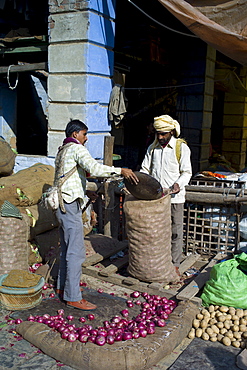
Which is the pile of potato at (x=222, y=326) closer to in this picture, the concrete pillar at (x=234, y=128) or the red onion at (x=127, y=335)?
the red onion at (x=127, y=335)

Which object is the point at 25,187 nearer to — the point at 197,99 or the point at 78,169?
the point at 78,169

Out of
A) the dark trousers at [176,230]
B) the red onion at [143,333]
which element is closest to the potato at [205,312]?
the red onion at [143,333]

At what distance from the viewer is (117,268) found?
186 inches

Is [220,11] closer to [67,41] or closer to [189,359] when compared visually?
[67,41]

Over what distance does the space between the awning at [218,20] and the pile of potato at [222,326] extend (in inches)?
138

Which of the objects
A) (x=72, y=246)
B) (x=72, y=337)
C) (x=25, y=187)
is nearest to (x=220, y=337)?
(x=72, y=337)

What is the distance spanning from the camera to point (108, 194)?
18.2 ft

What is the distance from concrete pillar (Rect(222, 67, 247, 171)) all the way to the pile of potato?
8644mm

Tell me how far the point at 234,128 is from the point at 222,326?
9102mm

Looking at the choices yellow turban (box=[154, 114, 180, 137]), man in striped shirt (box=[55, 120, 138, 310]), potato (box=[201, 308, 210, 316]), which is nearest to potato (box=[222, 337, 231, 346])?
potato (box=[201, 308, 210, 316])

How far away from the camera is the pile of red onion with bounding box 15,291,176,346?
10.6ft

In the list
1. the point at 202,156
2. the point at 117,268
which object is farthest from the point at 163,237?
the point at 202,156

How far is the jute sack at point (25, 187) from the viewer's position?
199 inches

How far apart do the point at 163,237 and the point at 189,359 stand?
1391 millimetres
